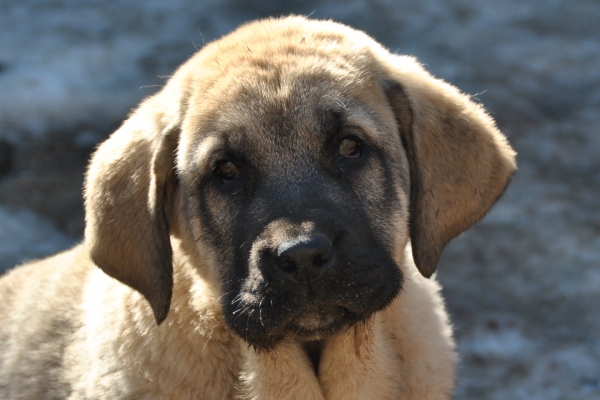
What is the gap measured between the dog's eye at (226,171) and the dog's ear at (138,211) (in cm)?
30

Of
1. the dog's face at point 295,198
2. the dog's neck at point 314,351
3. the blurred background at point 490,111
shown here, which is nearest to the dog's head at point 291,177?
the dog's face at point 295,198

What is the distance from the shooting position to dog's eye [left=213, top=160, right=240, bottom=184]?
377 centimetres

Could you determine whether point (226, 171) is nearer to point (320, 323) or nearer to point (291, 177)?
point (291, 177)

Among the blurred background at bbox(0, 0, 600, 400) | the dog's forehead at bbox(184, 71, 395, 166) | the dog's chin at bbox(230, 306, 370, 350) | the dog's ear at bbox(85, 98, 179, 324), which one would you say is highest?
the dog's forehead at bbox(184, 71, 395, 166)

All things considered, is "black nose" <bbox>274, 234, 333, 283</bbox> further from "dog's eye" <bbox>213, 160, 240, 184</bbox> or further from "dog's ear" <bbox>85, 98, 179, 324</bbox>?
"dog's ear" <bbox>85, 98, 179, 324</bbox>

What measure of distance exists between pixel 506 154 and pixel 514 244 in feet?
8.78

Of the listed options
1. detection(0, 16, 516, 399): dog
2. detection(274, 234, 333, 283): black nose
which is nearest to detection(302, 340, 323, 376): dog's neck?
detection(0, 16, 516, 399): dog

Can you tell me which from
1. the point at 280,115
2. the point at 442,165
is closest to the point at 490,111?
Result: the point at 442,165

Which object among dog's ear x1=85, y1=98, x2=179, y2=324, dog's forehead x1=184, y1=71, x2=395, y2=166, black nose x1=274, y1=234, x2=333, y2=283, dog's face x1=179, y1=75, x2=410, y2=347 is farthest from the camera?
dog's ear x1=85, y1=98, x2=179, y2=324

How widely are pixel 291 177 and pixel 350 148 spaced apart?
316 millimetres

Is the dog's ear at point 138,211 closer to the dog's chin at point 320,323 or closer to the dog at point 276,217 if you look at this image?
the dog at point 276,217

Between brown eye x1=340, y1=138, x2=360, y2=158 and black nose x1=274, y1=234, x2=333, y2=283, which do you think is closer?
black nose x1=274, y1=234, x2=333, y2=283

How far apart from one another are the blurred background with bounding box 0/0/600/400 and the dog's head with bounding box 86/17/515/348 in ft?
4.31

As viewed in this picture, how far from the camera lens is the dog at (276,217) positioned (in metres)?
3.57
